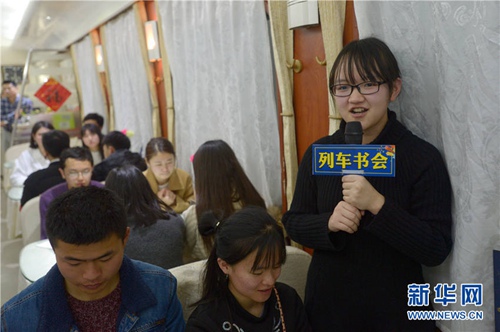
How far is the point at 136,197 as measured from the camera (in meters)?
2.19

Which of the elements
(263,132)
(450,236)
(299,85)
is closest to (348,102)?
(450,236)

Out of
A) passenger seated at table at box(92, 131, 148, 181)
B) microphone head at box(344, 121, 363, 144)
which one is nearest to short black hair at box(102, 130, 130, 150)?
passenger seated at table at box(92, 131, 148, 181)

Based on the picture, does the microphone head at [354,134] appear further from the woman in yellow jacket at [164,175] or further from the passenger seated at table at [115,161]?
the passenger seated at table at [115,161]

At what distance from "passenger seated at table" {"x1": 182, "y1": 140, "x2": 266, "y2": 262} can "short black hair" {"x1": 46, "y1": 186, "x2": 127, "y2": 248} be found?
1.06m

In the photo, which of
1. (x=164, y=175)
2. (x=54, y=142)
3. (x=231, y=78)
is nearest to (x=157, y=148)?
(x=164, y=175)

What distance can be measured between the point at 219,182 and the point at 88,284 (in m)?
1.25

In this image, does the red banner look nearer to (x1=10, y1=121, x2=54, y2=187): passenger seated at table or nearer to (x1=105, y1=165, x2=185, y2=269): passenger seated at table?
(x1=10, y1=121, x2=54, y2=187): passenger seated at table

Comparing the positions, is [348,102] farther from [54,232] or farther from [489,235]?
[54,232]

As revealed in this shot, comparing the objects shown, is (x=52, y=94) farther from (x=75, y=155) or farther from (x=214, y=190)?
(x=214, y=190)

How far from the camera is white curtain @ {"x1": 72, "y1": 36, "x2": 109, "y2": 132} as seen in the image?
7.78 m

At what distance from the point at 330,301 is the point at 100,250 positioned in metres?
0.72

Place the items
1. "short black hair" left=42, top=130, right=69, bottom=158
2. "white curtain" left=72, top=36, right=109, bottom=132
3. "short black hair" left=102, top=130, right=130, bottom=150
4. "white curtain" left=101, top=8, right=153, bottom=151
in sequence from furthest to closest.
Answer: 1. "white curtain" left=72, top=36, right=109, bottom=132
2. "white curtain" left=101, top=8, right=153, bottom=151
3. "short black hair" left=102, top=130, right=130, bottom=150
4. "short black hair" left=42, top=130, right=69, bottom=158

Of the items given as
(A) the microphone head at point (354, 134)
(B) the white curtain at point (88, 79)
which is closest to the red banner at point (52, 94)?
(B) the white curtain at point (88, 79)

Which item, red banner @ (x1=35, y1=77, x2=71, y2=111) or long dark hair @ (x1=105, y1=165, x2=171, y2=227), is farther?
red banner @ (x1=35, y1=77, x2=71, y2=111)
